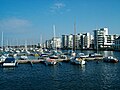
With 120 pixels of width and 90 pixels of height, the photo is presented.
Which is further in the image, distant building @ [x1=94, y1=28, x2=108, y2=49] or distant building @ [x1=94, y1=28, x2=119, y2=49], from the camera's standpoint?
distant building @ [x1=94, y1=28, x2=108, y2=49]

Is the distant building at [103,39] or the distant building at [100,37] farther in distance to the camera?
the distant building at [100,37]

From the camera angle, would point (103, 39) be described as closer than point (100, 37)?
Yes

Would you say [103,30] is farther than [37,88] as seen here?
Yes

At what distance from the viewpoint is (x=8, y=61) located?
5231 cm

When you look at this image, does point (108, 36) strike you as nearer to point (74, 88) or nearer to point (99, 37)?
point (99, 37)

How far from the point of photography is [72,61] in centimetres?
5853

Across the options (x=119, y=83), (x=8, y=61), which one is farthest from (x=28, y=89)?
(x=8, y=61)

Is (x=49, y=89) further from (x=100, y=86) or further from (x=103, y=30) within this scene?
(x=103, y=30)

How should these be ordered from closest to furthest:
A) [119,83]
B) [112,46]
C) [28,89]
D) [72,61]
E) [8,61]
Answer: [28,89], [119,83], [8,61], [72,61], [112,46]

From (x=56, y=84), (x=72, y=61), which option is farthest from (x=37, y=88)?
(x=72, y=61)

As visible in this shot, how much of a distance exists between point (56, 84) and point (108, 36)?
153m

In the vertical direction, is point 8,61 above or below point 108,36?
below

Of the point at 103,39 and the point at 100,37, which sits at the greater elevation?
the point at 100,37

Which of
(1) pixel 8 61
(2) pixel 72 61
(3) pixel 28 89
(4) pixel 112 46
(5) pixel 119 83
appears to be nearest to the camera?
(3) pixel 28 89
